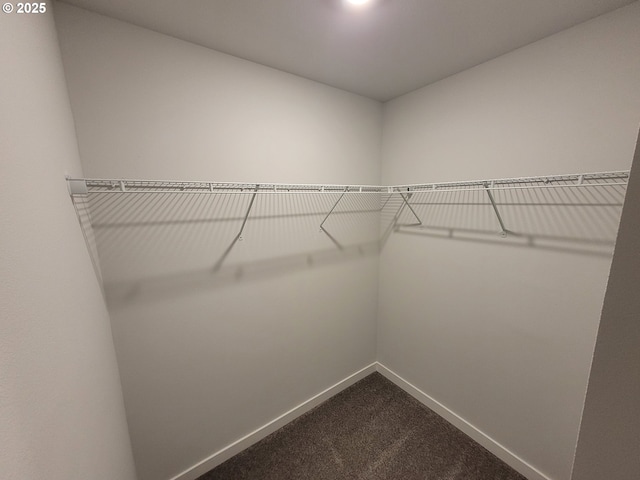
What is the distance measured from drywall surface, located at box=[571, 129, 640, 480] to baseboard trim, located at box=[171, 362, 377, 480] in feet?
6.16

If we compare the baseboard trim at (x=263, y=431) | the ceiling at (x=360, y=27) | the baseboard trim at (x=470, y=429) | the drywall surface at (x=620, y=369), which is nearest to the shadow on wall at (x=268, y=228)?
the ceiling at (x=360, y=27)

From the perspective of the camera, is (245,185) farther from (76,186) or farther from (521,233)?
(521,233)

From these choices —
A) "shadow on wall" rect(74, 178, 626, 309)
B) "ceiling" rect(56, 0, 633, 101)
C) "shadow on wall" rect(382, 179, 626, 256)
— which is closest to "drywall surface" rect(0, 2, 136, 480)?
"shadow on wall" rect(74, 178, 626, 309)

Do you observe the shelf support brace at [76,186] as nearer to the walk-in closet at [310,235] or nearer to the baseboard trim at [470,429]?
the walk-in closet at [310,235]

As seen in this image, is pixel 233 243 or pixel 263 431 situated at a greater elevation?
pixel 233 243

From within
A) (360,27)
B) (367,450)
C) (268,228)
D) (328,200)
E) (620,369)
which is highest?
(360,27)

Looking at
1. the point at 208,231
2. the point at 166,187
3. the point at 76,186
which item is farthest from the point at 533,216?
the point at 76,186

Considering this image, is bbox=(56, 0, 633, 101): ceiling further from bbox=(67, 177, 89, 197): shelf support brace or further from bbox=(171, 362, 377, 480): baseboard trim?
bbox=(171, 362, 377, 480): baseboard trim

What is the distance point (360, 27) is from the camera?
3.97 feet

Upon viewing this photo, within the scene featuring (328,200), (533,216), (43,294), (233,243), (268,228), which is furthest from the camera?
(328,200)

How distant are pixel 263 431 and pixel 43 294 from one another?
5.88ft

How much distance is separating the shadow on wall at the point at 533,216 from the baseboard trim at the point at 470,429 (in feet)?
4.44

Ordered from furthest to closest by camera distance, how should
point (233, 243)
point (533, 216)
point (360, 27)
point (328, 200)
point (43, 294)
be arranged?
point (328, 200), point (233, 243), point (533, 216), point (360, 27), point (43, 294)

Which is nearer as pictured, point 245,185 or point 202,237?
point 245,185
